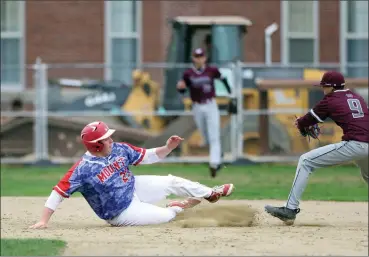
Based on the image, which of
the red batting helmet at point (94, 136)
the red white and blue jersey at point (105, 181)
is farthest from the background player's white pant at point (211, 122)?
the red batting helmet at point (94, 136)

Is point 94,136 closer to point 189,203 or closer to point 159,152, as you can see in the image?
point 159,152

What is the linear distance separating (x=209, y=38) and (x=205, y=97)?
6.76m

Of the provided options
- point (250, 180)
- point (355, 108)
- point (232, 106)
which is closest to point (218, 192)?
point (355, 108)

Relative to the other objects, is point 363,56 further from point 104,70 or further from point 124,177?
point 124,177

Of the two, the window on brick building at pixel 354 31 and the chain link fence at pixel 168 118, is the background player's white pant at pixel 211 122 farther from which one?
the window on brick building at pixel 354 31

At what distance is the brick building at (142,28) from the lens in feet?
92.2

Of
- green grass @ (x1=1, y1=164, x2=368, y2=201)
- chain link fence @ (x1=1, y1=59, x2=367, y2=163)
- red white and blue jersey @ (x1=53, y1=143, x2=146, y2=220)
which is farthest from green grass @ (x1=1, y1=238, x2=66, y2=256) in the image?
chain link fence @ (x1=1, y1=59, x2=367, y2=163)

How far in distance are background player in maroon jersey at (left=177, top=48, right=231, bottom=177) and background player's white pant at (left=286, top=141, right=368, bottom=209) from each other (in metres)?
6.58

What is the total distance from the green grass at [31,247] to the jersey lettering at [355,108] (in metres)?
3.56

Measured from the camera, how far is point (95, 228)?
1082cm

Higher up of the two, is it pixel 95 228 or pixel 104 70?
pixel 104 70

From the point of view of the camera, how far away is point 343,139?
11.3 m

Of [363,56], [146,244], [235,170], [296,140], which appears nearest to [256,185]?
[235,170]

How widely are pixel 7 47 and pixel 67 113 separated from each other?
Answer: 7589 millimetres
